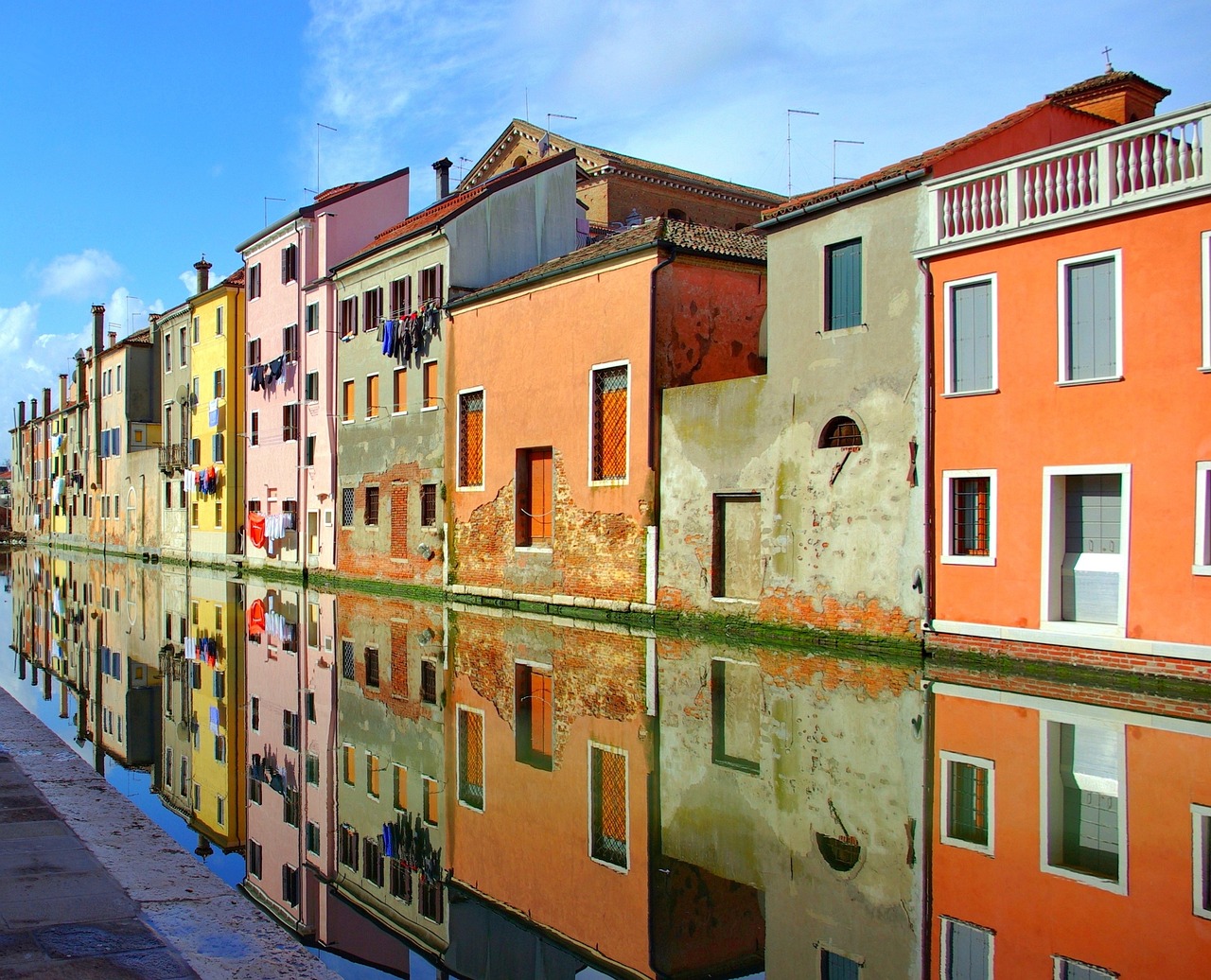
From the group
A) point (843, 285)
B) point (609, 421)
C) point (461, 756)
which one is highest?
point (843, 285)

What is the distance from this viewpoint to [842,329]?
55.4 ft

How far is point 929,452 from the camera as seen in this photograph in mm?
15461

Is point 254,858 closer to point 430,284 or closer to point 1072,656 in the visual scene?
point 1072,656

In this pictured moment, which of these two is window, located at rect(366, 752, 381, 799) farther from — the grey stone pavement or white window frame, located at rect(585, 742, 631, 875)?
the grey stone pavement

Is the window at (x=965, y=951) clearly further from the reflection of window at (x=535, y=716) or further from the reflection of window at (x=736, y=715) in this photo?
the reflection of window at (x=535, y=716)

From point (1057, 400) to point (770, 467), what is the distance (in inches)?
200

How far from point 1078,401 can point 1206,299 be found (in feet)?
6.20

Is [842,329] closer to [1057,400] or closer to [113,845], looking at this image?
[1057,400]

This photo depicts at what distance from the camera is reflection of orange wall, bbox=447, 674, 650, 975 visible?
564 cm

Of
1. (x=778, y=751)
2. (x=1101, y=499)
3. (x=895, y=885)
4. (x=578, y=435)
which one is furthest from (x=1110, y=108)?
(x=895, y=885)

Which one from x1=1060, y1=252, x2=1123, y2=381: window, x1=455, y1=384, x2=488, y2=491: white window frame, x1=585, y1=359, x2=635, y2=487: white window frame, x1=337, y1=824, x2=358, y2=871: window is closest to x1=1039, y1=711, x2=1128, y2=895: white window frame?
x1=337, y1=824, x2=358, y2=871: window

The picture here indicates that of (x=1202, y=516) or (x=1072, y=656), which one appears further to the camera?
(x=1072, y=656)

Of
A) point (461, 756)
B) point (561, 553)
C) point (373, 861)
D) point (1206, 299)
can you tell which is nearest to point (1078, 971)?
point (373, 861)

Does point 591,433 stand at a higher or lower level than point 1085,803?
higher
